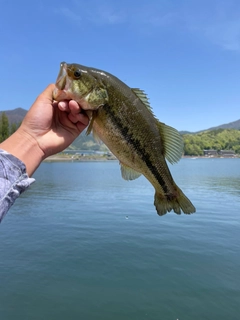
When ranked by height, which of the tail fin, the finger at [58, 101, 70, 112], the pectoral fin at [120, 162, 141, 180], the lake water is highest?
the finger at [58, 101, 70, 112]

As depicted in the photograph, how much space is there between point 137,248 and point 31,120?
45.3ft

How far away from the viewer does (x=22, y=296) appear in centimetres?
1112

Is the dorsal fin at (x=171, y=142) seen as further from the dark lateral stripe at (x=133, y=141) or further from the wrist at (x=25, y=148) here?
the wrist at (x=25, y=148)

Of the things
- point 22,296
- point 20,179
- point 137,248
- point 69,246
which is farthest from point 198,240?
point 20,179

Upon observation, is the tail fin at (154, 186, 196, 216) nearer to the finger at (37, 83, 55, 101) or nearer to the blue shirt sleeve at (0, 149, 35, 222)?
the blue shirt sleeve at (0, 149, 35, 222)

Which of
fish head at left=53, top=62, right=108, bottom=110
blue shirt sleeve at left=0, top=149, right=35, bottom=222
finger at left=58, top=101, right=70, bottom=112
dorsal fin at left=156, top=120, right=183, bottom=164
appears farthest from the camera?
dorsal fin at left=156, top=120, right=183, bottom=164

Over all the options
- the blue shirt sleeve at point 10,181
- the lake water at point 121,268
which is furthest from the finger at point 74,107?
the lake water at point 121,268

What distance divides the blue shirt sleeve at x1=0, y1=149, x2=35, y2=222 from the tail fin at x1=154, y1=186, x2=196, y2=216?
182 centimetres

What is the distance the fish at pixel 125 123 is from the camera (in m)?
3.61

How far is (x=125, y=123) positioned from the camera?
3639 millimetres

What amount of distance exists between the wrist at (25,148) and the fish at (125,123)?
0.65 meters

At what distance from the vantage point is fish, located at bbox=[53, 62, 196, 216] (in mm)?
3613

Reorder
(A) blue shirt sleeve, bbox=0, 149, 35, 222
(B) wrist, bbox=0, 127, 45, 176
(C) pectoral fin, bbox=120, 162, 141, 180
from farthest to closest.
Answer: (C) pectoral fin, bbox=120, 162, 141, 180, (B) wrist, bbox=0, 127, 45, 176, (A) blue shirt sleeve, bbox=0, 149, 35, 222

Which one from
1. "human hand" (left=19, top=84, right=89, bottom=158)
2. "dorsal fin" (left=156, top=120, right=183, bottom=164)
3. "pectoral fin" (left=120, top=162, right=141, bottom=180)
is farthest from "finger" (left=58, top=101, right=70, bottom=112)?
"dorsal fin" (left=156, top=120, right=183, bottom=164)
